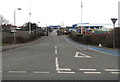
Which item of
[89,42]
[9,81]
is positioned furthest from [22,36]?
[9,81]

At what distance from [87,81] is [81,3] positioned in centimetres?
4237

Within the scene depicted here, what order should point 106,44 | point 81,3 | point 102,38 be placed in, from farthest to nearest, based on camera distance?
1. point 81,3
2. point 102,38
3. point 106,44

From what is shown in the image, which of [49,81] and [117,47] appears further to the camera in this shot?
[117,47]

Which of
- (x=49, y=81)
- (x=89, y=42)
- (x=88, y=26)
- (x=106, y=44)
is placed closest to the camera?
(x=49, y=81)

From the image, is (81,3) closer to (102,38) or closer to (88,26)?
(102,38)

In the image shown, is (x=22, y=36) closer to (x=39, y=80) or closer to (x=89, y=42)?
(x=89, y=42)

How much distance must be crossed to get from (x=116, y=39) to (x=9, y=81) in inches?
667

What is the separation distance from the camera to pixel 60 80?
21.2 feet

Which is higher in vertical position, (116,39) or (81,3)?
(81,3)

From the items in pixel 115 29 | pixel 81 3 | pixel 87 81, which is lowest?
pixel 87 81

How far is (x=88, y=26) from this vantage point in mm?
93500

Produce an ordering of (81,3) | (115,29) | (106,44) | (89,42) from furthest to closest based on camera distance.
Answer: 1. (81,3)
2. (89,42)
3. (106,44)
4. (115,29)

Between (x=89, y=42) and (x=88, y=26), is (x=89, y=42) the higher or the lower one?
the lower one

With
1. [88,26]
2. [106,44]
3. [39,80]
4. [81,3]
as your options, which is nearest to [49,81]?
[39,80]
